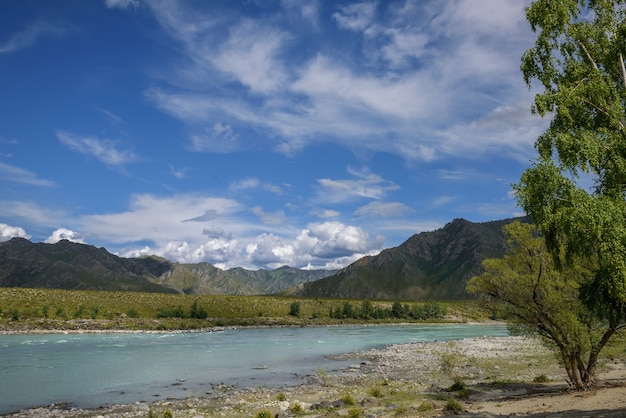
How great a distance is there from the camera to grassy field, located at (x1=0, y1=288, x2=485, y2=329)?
4422 inches

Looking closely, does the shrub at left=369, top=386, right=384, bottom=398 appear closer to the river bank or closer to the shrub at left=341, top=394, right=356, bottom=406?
the river bank

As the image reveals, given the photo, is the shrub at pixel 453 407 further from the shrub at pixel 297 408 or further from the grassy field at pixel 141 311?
the grassy field at pixel 141 311

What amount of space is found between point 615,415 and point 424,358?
42.5 m

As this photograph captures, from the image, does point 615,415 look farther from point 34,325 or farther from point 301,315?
point 301,315

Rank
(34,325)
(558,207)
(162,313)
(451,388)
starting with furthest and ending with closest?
(162,313) → (34,325) → (451,388) → (558,207)

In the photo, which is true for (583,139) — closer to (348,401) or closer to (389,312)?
(348,401)

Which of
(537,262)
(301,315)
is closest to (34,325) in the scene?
(301,315)

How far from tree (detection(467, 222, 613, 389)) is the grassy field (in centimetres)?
6959

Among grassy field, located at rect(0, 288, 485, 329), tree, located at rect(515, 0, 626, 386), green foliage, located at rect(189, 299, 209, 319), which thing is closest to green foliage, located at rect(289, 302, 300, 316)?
grassy field, located at rect(0, 288, 485, 329)

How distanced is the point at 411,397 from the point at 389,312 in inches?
6024

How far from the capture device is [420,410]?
24.0 m

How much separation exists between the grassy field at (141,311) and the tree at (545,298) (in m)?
69.6

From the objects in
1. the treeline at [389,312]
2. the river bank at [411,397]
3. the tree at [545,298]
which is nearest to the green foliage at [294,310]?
the treeline at [389,312]

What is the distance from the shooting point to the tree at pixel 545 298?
24.3 metres
